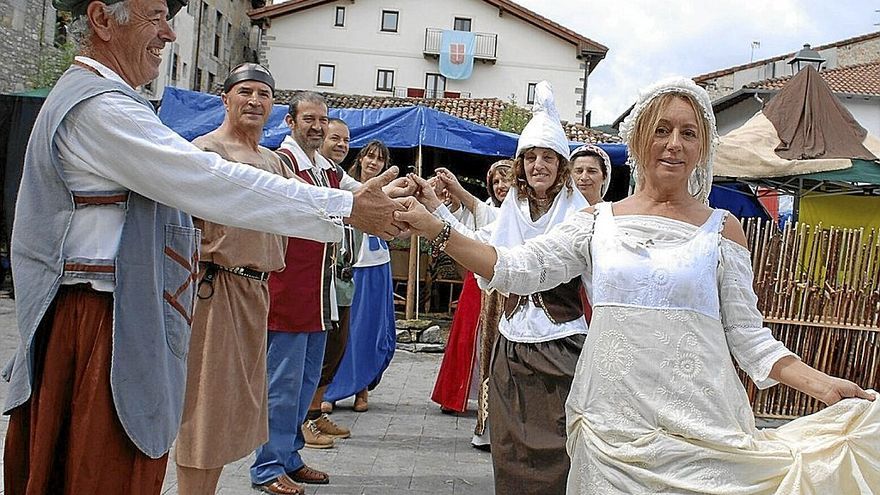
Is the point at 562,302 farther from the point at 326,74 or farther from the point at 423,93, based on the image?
the point at 326,74

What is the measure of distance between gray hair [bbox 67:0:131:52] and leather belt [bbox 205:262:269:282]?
139cm

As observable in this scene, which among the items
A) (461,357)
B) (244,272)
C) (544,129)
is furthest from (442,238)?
(461,357)

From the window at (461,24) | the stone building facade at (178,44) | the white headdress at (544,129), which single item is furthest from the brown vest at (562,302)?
the window at (461,24)

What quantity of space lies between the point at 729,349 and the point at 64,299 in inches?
76.8

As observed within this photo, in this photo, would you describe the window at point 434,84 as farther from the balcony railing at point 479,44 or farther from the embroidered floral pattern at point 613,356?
the embroidered floral pattern at point 613,356

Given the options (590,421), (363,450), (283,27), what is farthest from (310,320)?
(283,27)

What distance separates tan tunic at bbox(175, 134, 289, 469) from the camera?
3596mm

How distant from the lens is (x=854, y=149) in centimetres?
988

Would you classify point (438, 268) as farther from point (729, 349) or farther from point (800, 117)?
point (729, 349)

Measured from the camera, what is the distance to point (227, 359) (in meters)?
3.66

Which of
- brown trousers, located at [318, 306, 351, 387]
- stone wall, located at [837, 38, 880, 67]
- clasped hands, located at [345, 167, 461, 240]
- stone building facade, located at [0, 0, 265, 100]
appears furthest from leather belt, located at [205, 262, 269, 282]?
stone wall, located at [837, 38, 880, 67]

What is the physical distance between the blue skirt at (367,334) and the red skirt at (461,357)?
1.81ft

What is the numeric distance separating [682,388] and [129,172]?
1.65 meters

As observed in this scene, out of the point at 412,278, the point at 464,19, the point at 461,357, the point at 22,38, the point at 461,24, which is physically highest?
the point at 464,19
